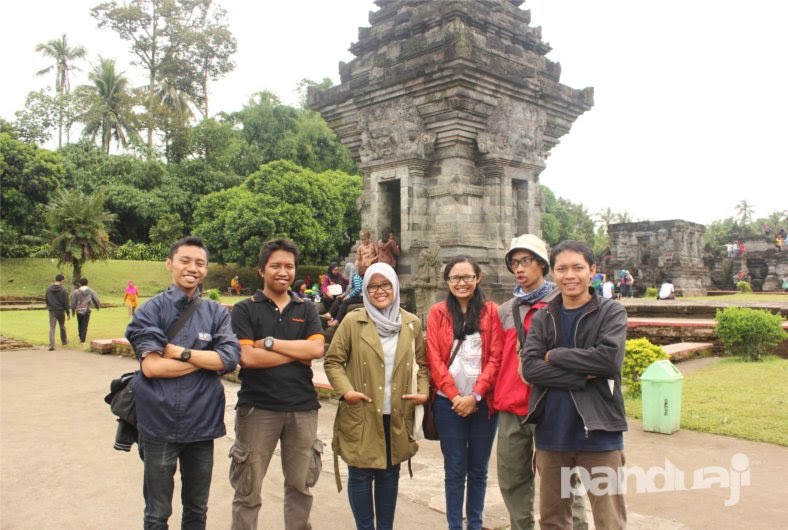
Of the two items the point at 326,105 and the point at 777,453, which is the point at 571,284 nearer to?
the point at 777,453

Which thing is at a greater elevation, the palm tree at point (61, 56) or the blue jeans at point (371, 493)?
the palm tree at point (61, 56)

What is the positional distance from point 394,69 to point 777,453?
30.0ft

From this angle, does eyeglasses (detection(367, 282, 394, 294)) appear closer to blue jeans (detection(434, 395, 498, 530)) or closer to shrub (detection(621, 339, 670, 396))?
blue jeans (detection(434, 395, 498, 530))

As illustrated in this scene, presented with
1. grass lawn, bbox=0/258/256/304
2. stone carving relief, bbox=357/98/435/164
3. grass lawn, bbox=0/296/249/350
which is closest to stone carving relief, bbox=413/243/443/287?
stone carving relief, bbox=357/98/435/164

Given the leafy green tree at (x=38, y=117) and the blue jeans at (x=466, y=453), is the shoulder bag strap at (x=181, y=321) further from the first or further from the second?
the leafy green tree at (x=38, y=117)

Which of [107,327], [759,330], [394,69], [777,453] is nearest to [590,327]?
[777,453]

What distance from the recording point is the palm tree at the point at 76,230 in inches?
1020

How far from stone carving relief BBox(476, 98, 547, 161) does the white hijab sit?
847 centimetres

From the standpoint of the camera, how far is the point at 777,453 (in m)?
4.98

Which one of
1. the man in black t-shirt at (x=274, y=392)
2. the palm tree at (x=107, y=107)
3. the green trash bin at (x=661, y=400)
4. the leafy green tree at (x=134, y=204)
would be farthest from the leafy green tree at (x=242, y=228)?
the man in black t-shirt at (x=274, y=392)

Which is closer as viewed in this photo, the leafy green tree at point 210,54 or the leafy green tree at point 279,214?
the leafy green tree at point 279,214

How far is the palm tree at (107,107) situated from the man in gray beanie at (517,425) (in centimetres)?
4248

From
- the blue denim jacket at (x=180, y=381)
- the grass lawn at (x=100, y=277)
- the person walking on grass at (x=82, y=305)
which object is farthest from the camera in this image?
the grass lawn at (x=100, y=277)

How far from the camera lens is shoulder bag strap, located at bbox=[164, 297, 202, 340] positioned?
10.2 ft
